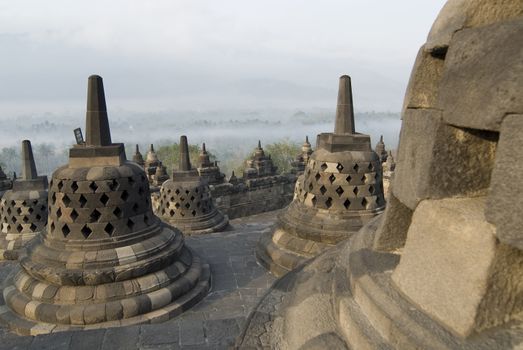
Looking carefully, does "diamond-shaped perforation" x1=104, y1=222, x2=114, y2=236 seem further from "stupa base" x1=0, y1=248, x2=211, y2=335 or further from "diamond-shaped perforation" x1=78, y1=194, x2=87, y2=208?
"stupa base" x1=0, y1=248, x2=211, y2=335

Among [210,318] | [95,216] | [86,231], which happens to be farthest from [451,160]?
[86,231]

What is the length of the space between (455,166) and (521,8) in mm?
699

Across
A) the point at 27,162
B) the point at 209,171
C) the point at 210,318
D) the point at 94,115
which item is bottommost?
the point at 209,171

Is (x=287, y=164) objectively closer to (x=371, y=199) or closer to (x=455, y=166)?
(x=371, y=199)

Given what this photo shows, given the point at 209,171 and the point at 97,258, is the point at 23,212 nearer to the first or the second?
the point at 97,258

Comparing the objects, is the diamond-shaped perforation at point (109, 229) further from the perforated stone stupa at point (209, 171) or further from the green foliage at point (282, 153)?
the green foliage at point (282, 153)

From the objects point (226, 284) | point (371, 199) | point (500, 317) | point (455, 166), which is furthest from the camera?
point (371, 199)

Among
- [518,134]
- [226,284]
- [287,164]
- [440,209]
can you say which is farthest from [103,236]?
[287,164]

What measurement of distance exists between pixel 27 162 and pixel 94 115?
541 centimetres

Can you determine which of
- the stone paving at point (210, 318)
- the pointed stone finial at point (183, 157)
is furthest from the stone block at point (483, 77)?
the pointed stone finial at point (183, 157)

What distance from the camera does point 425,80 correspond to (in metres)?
1.95

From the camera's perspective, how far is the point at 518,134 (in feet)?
4.24

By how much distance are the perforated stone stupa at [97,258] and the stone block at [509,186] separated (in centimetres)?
456

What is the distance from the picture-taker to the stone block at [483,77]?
4.33 ft
